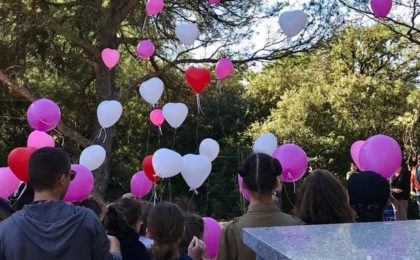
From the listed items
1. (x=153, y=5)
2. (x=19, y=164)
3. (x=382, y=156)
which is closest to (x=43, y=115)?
(x=19, y=164)

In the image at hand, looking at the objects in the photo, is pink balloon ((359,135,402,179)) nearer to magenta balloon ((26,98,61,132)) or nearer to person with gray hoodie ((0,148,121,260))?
person with gray hoodie ((0,148,121,260))

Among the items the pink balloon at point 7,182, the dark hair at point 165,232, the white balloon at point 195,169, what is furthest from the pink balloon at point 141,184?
the dark hair at point 165,232

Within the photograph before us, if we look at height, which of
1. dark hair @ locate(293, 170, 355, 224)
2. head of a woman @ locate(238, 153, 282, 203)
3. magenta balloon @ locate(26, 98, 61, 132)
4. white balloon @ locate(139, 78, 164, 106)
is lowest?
dark hair @ locate(293, 170, 355, 224)

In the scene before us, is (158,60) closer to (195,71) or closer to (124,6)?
(124,6)

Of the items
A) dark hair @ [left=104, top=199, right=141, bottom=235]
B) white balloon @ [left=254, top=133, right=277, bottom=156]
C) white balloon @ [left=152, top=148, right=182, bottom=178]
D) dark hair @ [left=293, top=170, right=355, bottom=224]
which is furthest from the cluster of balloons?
dark hair @ [left=104, top=199, right=141, bottom=235]

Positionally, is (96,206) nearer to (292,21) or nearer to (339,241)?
(339,241)

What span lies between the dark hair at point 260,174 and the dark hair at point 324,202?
235 millimetres

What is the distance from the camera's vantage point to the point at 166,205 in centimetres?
252

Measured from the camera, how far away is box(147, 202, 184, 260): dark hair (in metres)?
2.41

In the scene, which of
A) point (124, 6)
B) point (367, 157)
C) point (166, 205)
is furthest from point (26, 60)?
point (166, 205)

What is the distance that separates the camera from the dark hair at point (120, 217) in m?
2.71

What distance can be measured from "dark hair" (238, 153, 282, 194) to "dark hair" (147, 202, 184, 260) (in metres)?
0.39

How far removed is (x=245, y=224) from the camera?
2279mm

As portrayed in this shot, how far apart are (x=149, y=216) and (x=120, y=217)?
281mm
